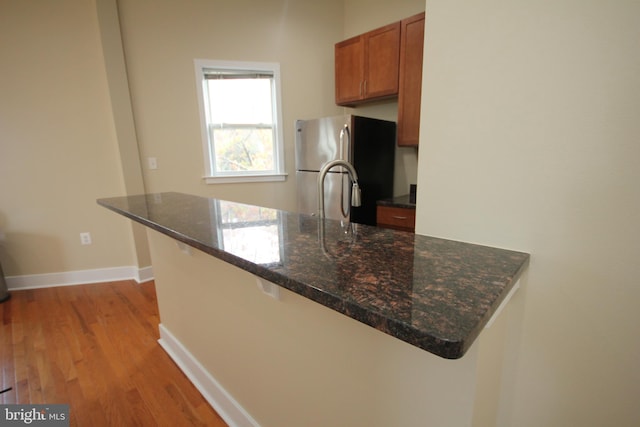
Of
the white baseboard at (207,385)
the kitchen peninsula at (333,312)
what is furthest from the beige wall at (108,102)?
the kitchen peninsula at (333,312)

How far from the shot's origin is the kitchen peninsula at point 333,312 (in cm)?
52

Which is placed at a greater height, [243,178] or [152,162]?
[152,162]

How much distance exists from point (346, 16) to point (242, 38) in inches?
49.5

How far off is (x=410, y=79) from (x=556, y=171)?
2.01 m

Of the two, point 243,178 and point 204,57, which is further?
point 243,178

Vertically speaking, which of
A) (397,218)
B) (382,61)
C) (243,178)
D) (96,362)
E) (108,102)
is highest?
(382,61)

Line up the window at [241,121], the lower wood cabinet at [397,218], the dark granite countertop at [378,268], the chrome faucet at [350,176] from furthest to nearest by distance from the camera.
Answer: the window at [241,121]
the lower wood cabinet at [397,218]
the chrome faucet at [350,176]
the dark granite countertop at [378,268]

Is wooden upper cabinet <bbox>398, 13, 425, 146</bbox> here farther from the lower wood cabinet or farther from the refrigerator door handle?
the lower wood cabinet

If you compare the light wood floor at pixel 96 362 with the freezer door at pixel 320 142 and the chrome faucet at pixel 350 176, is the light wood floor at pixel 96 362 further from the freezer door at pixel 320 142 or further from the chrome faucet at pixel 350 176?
the freezer door at pixel 320 142

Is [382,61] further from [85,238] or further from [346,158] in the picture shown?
[85,238]

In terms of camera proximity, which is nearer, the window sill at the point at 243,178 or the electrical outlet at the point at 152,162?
the electrical outlet at the point at 152,162

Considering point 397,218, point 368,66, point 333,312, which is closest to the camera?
point 333,312

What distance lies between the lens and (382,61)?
2658mm

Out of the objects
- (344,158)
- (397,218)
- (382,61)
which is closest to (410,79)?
(382,61)
